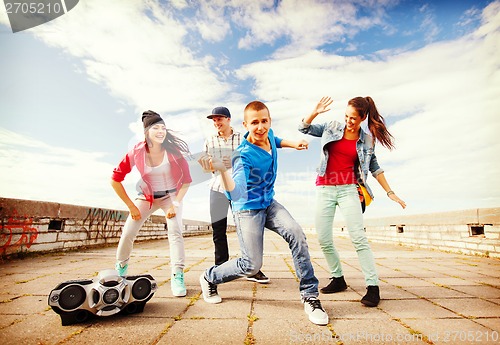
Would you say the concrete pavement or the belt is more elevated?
the belt

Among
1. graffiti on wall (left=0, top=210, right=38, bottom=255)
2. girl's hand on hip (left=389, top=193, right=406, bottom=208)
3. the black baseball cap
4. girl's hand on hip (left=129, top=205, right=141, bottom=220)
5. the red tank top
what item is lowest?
graffiti on wall (left=0, top=210, right=38, bottom=255)

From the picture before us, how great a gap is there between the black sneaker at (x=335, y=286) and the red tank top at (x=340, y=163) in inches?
40.4

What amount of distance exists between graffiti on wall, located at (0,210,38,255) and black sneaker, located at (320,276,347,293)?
206 inches

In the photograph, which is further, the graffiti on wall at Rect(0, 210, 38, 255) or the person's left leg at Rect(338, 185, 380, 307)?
the graffiti on wall at Rect(0, 210, 38, 255)

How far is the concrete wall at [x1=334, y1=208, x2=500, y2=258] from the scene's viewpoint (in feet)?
19.2

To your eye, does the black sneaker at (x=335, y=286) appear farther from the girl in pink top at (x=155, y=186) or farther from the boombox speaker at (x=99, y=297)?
the boombox speaker at (x=99, y=297)

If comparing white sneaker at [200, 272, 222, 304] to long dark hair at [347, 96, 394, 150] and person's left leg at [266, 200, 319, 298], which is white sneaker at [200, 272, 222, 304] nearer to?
person's left leg at [266, 200, 319, 298]

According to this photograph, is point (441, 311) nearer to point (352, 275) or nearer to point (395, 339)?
point (395, 339)

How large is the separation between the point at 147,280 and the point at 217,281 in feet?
2.00

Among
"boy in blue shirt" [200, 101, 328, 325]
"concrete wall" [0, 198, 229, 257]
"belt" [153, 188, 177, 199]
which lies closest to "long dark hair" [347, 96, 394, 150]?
"boy in blue shirt" [200, 101, 328, 325]

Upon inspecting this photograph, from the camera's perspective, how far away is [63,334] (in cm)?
199

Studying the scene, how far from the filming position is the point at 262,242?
259cm

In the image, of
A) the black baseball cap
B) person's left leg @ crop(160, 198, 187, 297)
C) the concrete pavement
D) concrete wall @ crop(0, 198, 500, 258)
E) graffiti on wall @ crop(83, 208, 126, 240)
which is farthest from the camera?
graffiti on wall @ crop(83, 208, 126, 240)

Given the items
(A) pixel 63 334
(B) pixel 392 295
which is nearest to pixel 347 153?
(B) pixel 392 295
